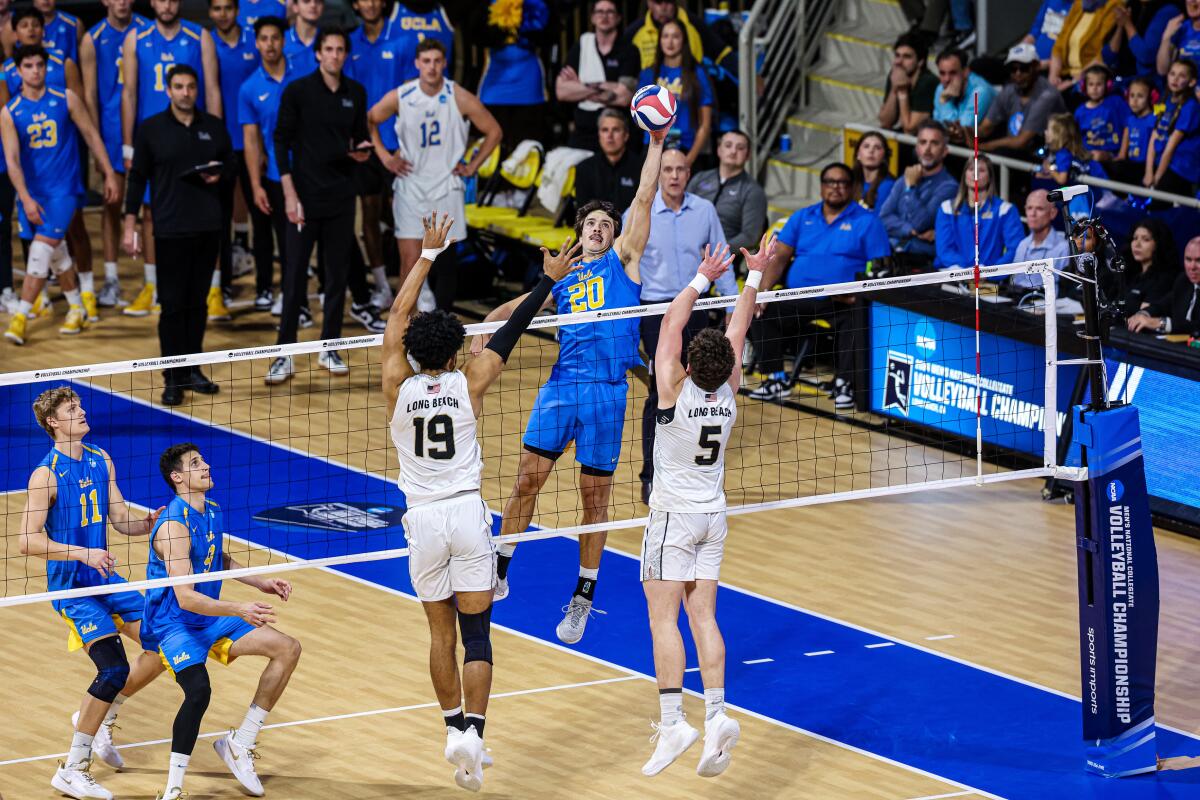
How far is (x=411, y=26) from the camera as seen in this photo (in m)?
17.5

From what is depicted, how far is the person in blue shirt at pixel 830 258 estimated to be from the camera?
15.3 metres

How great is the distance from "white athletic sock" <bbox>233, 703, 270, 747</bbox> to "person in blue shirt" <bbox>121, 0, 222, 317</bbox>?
8.30 metres

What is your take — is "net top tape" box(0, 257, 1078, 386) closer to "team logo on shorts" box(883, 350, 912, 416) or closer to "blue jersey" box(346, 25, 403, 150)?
"team logo on shorts" box(883, 350, 912, 416)

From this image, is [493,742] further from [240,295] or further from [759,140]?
[759,140]

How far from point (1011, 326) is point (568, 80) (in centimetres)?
585

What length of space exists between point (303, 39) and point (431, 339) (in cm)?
931

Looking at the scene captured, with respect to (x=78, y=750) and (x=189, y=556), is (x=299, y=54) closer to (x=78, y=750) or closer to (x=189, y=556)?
(x=189, y=556)

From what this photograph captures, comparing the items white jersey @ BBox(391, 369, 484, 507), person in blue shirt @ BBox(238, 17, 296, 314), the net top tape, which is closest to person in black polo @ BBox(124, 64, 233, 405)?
person in blue shirt @ BBox(238, 17, 296, 314)

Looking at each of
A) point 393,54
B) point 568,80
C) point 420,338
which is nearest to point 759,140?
point 568,80

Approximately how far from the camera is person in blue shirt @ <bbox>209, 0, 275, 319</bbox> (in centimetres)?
1711

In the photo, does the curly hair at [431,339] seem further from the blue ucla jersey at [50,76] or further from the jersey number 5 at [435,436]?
the blue ucla jersey at [50,76]

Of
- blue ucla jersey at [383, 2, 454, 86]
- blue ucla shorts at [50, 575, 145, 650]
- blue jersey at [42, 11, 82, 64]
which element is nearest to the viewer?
blue ucla shorts at [50, 575, 145, 650]

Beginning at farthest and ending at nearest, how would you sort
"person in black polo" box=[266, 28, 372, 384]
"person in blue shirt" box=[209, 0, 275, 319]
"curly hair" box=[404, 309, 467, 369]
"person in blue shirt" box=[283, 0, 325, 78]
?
"person in blue shirt" box=[209, 0, 275, 319], "person in blue shirt" box=[283, 0, 325, 78], "person in black polo" box=[266, 28, 372, 384], "curly hair" box=[404, 309, 467, 369]

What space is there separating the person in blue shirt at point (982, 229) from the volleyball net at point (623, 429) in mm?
288
